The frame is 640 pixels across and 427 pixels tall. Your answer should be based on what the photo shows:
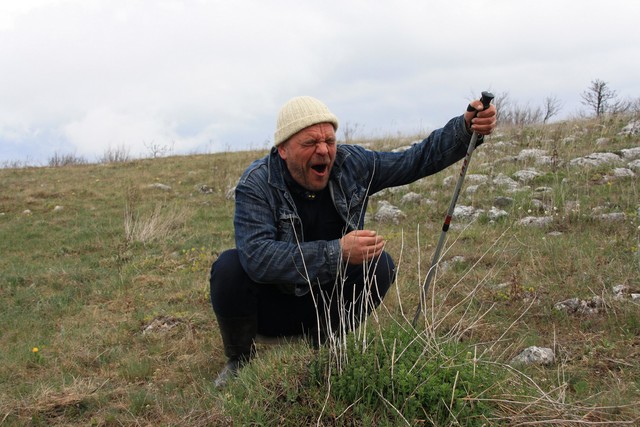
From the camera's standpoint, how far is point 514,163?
8.84 meters

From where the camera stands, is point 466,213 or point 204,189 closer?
point 466,213

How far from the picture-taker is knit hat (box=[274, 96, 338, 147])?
297cm

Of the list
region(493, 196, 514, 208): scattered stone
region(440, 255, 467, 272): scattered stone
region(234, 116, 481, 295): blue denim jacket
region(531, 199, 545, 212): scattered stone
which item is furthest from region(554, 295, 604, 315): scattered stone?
region(493, 196, 514, 208): scattered stone

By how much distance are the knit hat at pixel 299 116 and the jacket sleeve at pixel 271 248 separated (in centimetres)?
30

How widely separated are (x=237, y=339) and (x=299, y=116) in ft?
4.55

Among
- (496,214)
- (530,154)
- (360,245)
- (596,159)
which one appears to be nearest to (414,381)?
(360,245)

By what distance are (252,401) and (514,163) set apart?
24.5 ft

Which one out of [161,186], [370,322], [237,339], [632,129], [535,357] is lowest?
[535,357]

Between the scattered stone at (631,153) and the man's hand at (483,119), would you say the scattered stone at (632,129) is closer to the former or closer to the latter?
the scattered stone at (631,153)

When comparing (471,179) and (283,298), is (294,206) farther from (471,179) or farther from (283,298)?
(471,179)

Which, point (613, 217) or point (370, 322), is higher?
point (613, 217)

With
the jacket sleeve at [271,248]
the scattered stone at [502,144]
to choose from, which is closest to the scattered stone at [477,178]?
the scattered stone at [502,144]

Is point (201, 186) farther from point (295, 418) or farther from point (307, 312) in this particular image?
point (295, 418)

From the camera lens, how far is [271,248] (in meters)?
2.84
